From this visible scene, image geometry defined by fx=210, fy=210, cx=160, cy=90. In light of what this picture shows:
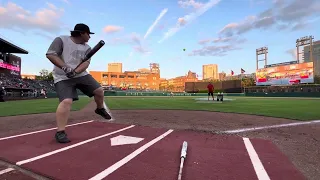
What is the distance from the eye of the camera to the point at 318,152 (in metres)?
3.57

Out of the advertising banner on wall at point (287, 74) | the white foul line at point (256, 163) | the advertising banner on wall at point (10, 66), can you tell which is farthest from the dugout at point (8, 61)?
the advertising banner on wall at point (287, 74)

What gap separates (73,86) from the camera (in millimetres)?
4484

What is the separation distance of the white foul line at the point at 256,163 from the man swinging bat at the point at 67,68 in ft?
10.8

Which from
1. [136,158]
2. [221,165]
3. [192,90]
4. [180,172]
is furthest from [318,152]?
[192,90]

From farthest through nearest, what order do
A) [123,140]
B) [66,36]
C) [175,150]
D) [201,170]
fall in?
[66,36]
[123,140]
[175,150]
[201,170]

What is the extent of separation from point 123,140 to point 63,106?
1.38m

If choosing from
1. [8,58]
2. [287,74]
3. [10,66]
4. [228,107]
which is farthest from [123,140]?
[287,74]

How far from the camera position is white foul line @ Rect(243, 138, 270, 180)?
253 centimetres

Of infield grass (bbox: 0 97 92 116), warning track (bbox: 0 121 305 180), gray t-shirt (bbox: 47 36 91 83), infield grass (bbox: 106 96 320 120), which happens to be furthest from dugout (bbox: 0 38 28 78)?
warning track (bbox: 0 121 305 180)

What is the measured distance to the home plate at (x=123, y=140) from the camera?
3.96 m

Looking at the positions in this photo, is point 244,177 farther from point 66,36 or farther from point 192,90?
point 192,90

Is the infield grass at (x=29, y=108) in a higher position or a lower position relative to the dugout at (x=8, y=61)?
lower

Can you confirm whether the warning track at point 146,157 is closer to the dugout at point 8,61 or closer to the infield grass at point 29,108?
the infield grass at point 29,108

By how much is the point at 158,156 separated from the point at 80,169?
1.12m
